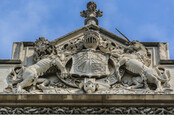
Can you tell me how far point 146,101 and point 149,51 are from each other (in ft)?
9.31

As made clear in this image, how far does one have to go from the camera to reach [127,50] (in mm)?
18219

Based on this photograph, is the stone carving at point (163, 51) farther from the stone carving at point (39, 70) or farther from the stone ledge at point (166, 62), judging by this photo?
the stone carving at point (39, 70)

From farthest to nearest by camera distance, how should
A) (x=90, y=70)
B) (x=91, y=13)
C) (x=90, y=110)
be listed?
(x=91, y=13) → (x=90, y=70) → (x=90, y=110)

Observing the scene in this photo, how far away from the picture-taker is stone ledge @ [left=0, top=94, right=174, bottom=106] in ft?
53.0

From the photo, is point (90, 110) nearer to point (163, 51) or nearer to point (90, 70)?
point (90, 70)

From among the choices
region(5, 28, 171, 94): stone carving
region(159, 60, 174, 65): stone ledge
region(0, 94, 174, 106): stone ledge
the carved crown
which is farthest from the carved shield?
region(159, 60, 174, 65): stone ledge

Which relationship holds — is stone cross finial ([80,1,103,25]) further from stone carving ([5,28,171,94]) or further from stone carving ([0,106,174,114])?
stone carving ([0,106,174,114])

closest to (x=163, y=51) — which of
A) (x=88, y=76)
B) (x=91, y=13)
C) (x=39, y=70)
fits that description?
(x=88, y=76)

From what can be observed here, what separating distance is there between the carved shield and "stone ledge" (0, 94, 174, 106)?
124 cm

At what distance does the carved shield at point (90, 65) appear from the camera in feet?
56.8

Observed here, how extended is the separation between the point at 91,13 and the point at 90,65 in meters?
3.76

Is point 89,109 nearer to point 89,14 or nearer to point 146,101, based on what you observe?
point 146,101

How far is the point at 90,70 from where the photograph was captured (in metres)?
17.4

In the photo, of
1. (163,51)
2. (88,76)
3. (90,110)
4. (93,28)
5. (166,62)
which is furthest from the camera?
(93,28)
